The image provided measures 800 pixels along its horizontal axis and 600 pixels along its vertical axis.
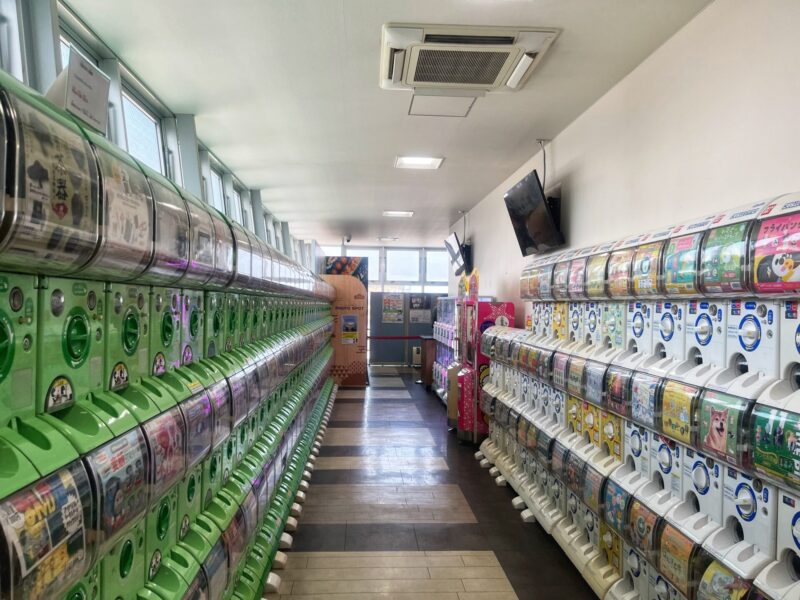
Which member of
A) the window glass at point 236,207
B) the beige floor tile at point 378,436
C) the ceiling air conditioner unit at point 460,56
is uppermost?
the ceiling air conditioner unit at point 460,56

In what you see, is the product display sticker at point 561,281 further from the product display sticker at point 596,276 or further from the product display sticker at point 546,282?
the product display sticker at point 596,276

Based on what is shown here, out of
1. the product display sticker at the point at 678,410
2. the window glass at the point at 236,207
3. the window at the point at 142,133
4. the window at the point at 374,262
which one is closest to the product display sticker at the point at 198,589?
the product display sticker at the point at 678,410

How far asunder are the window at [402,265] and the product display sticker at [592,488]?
12.7 m

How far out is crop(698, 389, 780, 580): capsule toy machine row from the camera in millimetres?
1839

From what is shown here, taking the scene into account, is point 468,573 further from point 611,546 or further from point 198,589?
point 198,589

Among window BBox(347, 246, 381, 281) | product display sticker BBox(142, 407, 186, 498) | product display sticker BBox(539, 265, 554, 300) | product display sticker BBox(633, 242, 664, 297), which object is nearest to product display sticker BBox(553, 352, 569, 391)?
product display sticker BBox(539, 265, 554, 300)

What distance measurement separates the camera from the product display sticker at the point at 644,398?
2.50 m

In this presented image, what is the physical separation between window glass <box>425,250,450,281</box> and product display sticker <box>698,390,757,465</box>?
45.3ft

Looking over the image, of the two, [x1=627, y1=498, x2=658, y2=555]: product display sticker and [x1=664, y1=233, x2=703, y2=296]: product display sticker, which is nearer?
[x1=664, y1=233, x2=703, y2=296]: product display sticker

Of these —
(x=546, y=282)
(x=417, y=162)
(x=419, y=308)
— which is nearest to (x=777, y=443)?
(x=546, y=282)

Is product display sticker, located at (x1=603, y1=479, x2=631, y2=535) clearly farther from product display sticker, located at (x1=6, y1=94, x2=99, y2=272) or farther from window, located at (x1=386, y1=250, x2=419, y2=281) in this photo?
window, located at (x1=386, y1=250, x2=419, y2=281)

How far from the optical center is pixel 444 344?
9539 millimetres

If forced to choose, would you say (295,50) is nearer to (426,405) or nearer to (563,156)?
(563,156)

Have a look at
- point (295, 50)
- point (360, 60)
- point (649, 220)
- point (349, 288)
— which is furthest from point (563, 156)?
point (349, 288)
